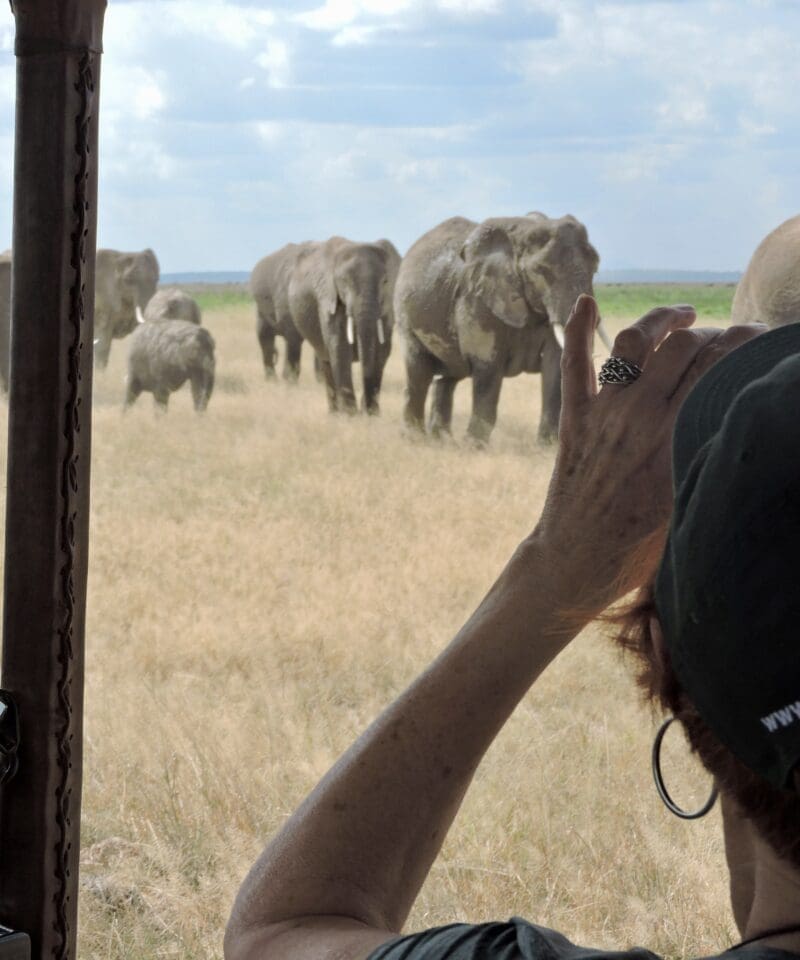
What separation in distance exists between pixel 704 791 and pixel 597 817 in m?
0.17

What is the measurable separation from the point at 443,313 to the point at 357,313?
120cm

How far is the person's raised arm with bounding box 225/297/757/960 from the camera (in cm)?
48

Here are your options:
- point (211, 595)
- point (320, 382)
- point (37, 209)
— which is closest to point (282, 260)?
point (320, 382)

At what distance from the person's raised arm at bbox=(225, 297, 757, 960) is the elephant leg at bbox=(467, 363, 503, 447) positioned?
5331 millimetres

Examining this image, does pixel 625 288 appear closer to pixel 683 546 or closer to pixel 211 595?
pixel 211 595

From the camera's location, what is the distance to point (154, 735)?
187 centimetres

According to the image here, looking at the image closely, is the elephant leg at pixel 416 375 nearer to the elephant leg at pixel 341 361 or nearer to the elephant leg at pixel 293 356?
the elephant leg at pixel 341 361

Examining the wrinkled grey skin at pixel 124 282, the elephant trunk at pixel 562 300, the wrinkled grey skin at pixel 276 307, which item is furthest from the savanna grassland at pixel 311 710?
the wrinkled grey skin at pixel 124 282

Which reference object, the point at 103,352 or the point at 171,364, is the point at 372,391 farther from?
the point at 103,352

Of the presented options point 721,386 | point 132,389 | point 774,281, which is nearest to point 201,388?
point 132,389

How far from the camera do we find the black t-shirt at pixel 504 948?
359 mm

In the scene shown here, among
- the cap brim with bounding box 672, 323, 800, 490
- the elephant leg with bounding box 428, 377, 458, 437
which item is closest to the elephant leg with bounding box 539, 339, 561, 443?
the elephant leg with bounding box 428, 377, 458, 437

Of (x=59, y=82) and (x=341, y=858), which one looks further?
(x=59, y=82)

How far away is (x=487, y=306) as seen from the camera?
6113 millimetres
